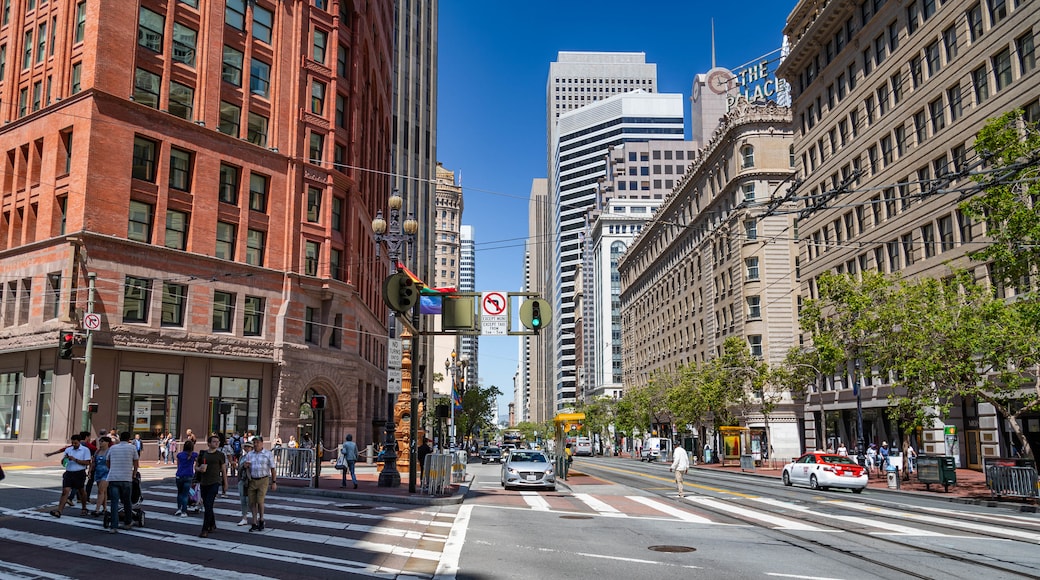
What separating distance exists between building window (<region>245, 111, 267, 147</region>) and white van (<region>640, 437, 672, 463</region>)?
46.5 m

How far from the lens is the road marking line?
10406mm

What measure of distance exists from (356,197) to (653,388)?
45032mm

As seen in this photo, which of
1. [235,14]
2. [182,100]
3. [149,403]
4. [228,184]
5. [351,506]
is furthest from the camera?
[235,14]

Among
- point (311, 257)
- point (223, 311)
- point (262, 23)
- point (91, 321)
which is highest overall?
point (262, 23)

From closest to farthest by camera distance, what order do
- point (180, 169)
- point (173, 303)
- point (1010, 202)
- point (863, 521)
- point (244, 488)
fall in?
point (244, 488)
point (863, 521)
point (1010, 202)
point (173, 303)
point (180, 169)

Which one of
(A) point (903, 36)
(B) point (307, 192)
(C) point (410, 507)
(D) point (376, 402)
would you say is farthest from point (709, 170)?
(C) point (410, 507)

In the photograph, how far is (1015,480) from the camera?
936 inches

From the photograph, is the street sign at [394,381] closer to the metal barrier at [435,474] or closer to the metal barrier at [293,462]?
the metal barrier at [435,474]

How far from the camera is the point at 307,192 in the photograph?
45.2 m

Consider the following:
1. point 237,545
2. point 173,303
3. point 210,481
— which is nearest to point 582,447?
point 173,303

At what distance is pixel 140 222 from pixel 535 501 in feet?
82.4

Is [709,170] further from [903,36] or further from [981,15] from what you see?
[981,15]

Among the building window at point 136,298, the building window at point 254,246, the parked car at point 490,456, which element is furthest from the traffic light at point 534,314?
the parked car at point 490,456

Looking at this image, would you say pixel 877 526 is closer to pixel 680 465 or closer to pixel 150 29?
pixel 680 465
